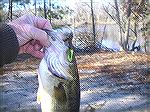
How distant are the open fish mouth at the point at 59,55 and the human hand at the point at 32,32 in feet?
0.10

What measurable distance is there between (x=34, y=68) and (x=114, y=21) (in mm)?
4346

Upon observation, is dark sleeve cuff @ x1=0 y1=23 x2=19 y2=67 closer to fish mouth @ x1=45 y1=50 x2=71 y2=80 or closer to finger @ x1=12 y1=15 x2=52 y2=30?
finger @ x1=12 y1=15 x2=52 y2=30

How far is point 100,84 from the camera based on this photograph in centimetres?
866

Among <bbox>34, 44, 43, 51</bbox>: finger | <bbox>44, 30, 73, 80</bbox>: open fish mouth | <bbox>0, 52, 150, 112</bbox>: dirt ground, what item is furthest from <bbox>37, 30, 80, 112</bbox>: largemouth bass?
<bbox>0, 52, 150, 112</bbox>: dirt ground

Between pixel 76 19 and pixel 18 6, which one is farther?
pixel 76 19

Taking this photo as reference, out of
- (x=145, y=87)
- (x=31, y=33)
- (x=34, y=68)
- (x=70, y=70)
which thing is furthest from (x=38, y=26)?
(x=34, y=68)

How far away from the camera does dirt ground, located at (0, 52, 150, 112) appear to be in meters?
6.69

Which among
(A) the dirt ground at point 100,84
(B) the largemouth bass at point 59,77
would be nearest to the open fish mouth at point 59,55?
(B) the largemouth bass at point 59,77

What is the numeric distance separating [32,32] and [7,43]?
11 cm

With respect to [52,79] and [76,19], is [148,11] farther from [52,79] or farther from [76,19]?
[52,79]

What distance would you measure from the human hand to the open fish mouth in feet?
0.10

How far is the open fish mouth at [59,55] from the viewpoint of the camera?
1474 mm

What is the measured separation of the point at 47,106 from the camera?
1520mm

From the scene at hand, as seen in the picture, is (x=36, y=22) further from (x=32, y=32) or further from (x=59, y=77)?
(x=59, y=77)
